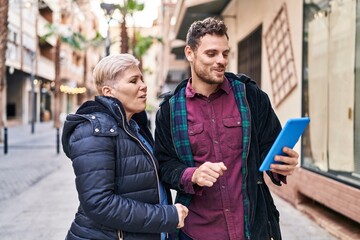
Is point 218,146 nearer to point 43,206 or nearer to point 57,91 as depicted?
point 43,206

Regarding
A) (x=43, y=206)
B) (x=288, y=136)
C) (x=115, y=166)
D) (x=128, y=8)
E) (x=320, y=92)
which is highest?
(x=128, y=8)

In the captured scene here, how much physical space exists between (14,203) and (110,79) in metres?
5.81

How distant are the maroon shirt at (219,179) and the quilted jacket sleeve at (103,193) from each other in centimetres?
29

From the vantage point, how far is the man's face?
7.29ft

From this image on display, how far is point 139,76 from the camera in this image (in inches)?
84.9

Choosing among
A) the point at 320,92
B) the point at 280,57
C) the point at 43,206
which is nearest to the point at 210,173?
the point at 320,92

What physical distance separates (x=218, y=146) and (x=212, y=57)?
0.45 m

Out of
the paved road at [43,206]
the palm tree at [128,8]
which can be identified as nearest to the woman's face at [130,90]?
the paved road at [43,206]

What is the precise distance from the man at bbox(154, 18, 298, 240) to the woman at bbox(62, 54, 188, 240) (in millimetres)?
205

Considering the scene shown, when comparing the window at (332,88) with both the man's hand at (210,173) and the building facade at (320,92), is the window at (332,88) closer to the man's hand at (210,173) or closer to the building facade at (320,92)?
the building facade at (320,92)

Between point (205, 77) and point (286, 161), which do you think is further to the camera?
point (205, 77)

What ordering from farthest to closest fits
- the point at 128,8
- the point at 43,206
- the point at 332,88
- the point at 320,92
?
the point at 128,8, the point at 43,206, the point at 320,92, the point at 332,88

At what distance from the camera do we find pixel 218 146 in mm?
2207

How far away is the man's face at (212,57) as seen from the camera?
2.22m
